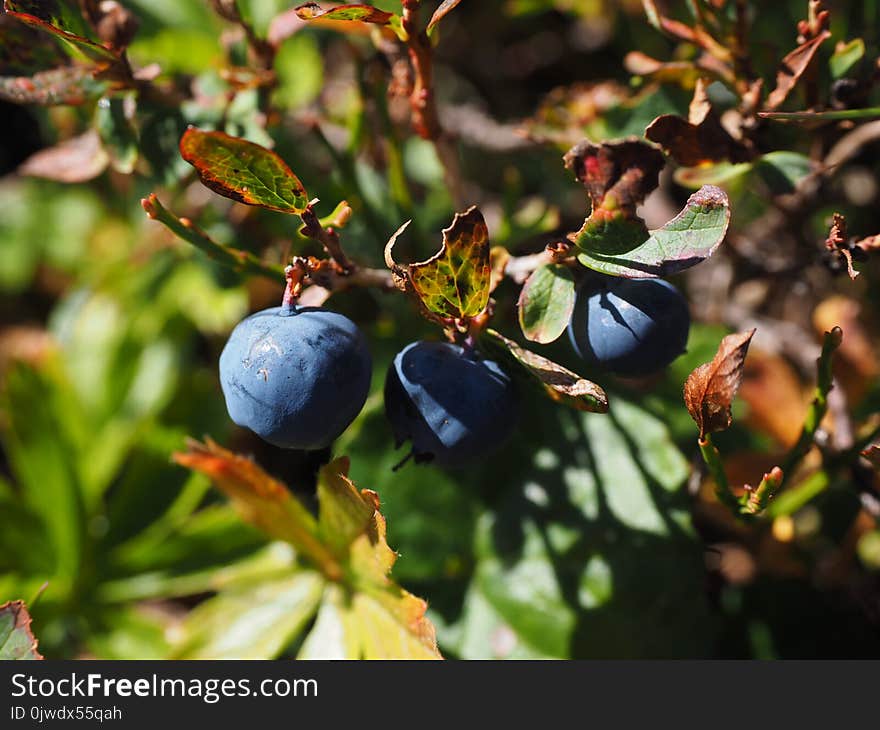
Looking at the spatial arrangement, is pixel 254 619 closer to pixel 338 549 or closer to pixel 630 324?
pixel 338 549

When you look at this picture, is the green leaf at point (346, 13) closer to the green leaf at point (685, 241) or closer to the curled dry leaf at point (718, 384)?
the green leaf at point (685, 241)

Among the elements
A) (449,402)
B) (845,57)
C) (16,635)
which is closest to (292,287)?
(449,402)

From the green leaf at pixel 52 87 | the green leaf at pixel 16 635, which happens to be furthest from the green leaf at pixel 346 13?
the green leaf at pixel 16 635

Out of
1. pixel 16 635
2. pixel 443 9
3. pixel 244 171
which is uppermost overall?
pixel 443 9

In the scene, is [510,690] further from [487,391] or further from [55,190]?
[55,190]

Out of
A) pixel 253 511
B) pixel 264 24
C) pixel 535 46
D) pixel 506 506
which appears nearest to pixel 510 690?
pixel 506 506

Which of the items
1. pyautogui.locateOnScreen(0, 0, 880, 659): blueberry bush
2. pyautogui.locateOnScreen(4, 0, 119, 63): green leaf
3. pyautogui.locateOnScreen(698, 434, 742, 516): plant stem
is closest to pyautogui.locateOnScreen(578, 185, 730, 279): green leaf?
pyautogui.locateOnScreen(0, 0, 880, 659): blueberry bush
